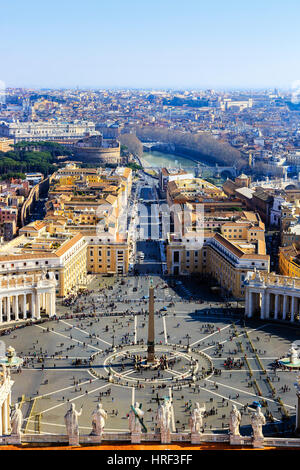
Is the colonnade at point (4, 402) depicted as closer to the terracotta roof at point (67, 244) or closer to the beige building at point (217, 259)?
the terracotta roof at point (67, 244)

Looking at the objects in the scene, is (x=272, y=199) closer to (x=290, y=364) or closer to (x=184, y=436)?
(x=290, y=364)

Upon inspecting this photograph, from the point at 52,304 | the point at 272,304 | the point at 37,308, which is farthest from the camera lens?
the point at 272,304

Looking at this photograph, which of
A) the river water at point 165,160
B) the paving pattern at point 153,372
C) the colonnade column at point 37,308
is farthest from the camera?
the river water at point 165,160

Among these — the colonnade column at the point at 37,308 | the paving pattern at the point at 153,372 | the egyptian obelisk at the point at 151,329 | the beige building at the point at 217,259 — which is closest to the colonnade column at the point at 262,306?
the paving pattern at the point at 153,372

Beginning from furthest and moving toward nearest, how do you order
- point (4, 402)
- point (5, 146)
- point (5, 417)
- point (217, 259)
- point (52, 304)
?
point (5, 146), point (217, 259), point (52, 304), point (5, 417), point (4, 402)

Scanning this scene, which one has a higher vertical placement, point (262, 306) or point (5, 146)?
point (5, 146)

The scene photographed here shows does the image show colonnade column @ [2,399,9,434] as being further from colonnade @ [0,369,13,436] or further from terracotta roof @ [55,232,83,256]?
terracotta roof @ [55,232,83,256]

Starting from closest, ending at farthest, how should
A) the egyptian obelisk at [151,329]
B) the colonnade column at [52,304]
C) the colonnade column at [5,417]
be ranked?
1. the colonnade column at [5,417]
2. the egyptian obelisk at [151,329]
3. the colonnade column at [52,304]

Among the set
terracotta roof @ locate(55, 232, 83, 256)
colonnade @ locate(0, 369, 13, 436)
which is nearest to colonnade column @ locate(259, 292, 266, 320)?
terracotta roof @ locate(55, 232, 83, 256)

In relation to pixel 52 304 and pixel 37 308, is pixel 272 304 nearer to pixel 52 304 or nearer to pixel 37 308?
pixel 52 304

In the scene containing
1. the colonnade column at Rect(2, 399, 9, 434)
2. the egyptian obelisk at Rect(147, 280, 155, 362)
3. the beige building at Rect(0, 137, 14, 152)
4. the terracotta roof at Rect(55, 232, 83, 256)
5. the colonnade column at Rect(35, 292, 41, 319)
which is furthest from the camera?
the beige building at Rect(0, 137, 14, 152)

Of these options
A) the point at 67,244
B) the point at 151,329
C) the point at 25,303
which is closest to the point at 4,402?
the point at 151,329

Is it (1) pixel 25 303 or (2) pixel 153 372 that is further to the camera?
(1) pixel 25 303
